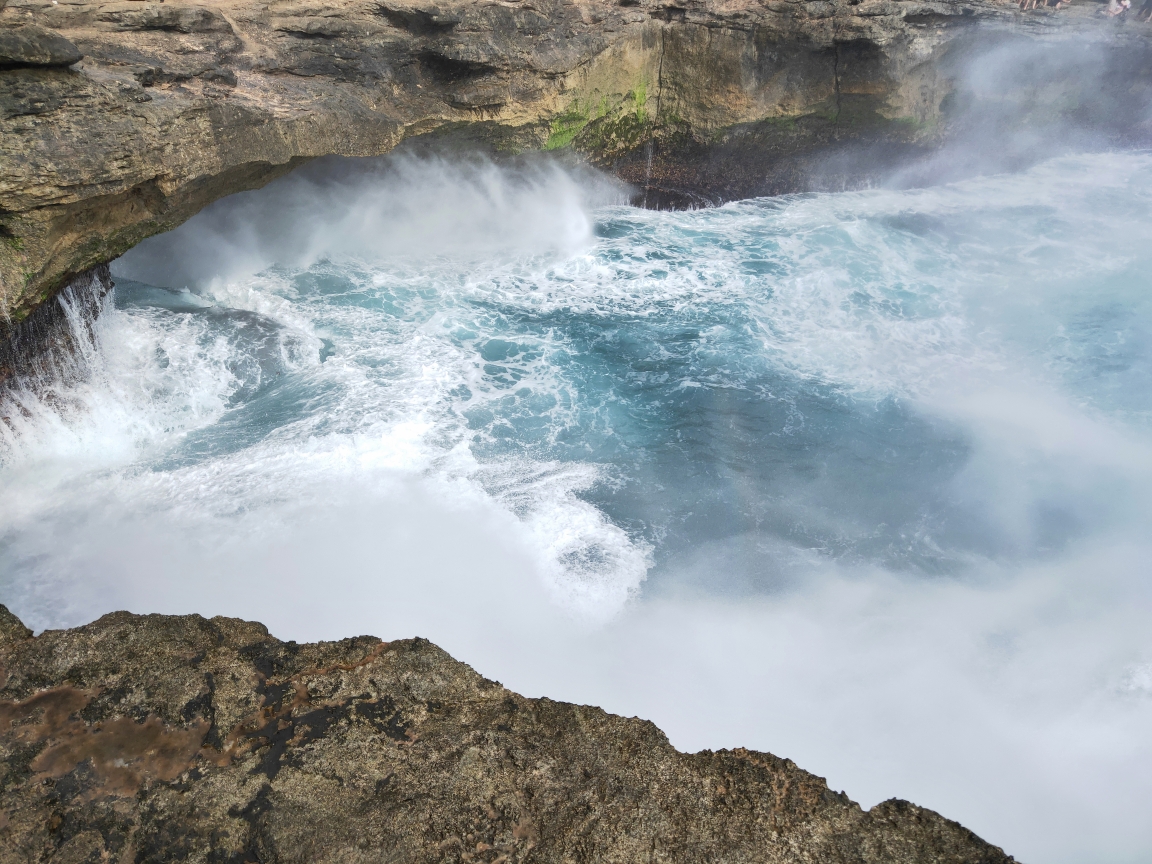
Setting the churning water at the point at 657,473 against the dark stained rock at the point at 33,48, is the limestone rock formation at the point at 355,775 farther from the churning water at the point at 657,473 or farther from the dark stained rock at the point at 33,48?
the dark stained rock at the point at 33,48

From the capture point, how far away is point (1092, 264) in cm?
1198

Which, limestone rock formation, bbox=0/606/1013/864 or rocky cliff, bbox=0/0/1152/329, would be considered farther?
rocky cliff, bbox=0/0/1152/329

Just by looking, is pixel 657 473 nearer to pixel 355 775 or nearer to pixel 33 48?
pixel 355 775

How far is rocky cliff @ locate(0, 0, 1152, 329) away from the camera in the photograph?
6270 mm

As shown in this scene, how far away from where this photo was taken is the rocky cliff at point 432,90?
6.27 metres

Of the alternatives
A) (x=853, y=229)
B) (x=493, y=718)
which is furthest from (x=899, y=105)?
(x=493, y=718)

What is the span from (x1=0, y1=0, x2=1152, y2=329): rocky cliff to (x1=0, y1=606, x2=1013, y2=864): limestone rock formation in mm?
4426

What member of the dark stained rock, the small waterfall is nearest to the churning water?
the small waterfall

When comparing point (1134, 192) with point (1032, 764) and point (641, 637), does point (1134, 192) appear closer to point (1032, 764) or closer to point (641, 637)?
point (1032, 764)

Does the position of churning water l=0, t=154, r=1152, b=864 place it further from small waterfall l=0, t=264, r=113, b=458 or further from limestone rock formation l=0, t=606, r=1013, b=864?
limestone rock formation l=0, t=606, r=1013, b=864

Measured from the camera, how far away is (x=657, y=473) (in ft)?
24.8

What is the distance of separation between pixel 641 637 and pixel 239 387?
529 cm

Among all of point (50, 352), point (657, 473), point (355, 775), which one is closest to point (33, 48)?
point (50, 352)

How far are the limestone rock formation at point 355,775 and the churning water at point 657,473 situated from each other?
2263 millimetres
